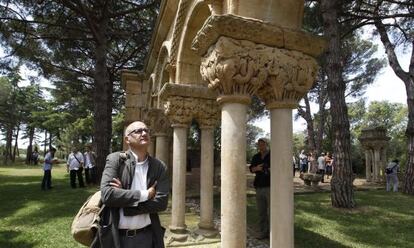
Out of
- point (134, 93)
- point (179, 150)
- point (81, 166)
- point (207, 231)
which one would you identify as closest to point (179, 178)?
point (179, 150)

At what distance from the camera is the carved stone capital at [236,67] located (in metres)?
3.38

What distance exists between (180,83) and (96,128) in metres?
8.04

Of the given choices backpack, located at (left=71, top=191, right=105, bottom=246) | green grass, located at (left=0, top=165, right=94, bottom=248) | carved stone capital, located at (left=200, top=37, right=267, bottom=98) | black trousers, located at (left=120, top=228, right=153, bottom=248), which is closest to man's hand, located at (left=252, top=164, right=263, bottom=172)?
carved stone capital, located at (left=200, top=37, right=267, bottom=98)

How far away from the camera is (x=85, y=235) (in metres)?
2.45

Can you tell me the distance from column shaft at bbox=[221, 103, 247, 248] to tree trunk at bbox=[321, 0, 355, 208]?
6.03 metres

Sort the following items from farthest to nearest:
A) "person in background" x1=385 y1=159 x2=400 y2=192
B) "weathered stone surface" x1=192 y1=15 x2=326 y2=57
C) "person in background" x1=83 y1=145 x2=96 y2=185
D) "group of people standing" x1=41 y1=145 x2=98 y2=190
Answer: "person in background" x1=385 y1=159 x2=400 y2=192 → "person in background" x1=83 y1=145 x2=96 y2=185 → "group of people standing" x1=41 y1=145 x2=98 y2=190 → "weathered stone surface" x1=192 y1=15 x2=326 y2=57

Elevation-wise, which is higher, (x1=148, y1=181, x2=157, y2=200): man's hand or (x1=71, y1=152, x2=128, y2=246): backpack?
(x1=148, y1=181, x2=157, y2=200): man's hand

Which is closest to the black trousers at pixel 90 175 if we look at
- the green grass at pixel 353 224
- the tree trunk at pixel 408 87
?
the green grass at pixel 353 224

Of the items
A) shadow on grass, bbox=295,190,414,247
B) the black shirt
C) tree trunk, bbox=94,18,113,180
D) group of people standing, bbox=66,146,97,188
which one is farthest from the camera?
tree trunk, bbox=94,18,113,180

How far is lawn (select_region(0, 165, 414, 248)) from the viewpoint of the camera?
5785 millimetres

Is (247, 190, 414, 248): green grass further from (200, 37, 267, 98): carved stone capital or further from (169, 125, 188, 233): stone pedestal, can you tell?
(200, 37, 267, 98): carved stone capital

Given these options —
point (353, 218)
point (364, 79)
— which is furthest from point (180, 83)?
point (364, 79)

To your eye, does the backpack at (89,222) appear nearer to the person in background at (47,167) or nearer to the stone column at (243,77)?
the stone column at (243,77)

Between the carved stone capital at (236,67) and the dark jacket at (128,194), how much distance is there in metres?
1.20
